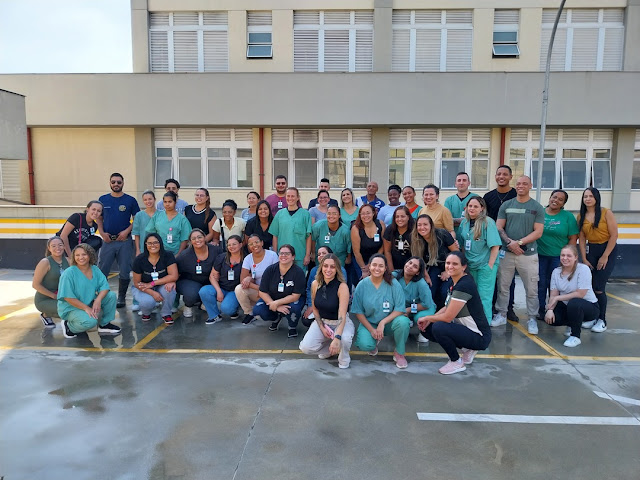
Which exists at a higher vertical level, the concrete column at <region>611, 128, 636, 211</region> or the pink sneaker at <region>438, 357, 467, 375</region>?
the concrete column at <region>611, 128, 636, 211</region>

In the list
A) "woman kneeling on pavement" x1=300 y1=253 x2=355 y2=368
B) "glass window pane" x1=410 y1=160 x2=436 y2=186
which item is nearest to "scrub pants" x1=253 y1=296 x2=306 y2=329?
"woman kneeling on pavement" x1=300 y1=253 x2=355 y2=368

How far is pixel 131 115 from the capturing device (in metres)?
12.8

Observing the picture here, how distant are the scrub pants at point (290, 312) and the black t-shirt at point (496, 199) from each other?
2.94 m

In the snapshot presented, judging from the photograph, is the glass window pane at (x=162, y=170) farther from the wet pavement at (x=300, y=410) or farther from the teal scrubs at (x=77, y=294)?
the wet pavement at (x=300, y=410)

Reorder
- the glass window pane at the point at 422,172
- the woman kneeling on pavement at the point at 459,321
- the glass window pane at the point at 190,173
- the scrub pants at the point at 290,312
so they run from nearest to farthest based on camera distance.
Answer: the woman kneeling on pavement at the point at 459,321 < the scrub pants at the point at 290,312 < the glass window pane at the point at 422,172 < the glass window pane at the point at 190,173

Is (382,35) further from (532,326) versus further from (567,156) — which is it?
(532,326)

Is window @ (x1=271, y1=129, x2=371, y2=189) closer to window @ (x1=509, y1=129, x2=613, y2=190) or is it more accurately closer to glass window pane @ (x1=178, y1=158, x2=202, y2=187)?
glass window pane @ (x1=178, y1=158, x2=202, y2=187)

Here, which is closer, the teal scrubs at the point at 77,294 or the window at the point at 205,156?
the teal scrubs at the point at 77,294

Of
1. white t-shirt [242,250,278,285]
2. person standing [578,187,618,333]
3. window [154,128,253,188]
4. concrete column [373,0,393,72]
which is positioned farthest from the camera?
window [154,128,253,188]

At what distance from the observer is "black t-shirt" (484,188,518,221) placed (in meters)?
6.21

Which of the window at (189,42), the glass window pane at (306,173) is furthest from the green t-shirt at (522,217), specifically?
the window at (189,42)

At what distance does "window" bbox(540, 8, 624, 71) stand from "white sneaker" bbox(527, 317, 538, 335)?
9922mm

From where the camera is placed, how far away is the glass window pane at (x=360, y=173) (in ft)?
44.3

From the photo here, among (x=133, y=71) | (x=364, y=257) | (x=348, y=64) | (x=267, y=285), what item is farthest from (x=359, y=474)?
(x=133, y=71)
